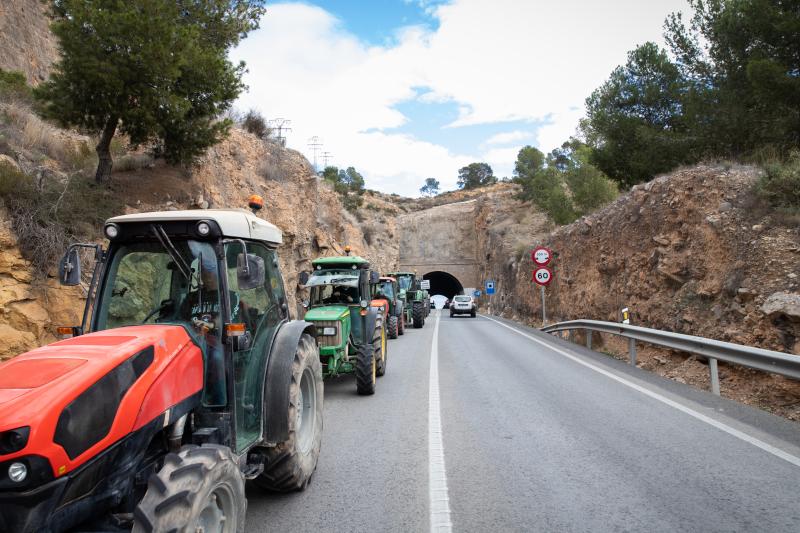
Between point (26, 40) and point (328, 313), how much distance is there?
73.2 ft

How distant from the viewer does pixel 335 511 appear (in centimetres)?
424

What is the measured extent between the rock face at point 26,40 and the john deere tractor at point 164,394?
869 inches

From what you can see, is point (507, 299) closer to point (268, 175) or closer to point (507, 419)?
point (268, 175)

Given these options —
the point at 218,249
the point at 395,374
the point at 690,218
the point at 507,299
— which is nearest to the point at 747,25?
the point at 690,218

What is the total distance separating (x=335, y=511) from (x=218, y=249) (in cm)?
230

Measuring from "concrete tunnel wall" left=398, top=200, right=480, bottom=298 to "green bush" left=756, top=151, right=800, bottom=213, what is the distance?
60555mm

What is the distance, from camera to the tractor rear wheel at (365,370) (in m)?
8.75

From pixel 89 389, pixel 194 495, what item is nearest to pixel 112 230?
pixel 89 389

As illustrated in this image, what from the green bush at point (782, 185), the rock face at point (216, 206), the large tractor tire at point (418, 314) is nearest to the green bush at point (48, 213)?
the rock face at point (216, 206)

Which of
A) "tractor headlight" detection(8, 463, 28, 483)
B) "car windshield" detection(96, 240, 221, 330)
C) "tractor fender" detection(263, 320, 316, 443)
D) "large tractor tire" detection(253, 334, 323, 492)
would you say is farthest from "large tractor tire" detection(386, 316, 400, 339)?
"tractor headlight" detection(8, 463, 28, 483)

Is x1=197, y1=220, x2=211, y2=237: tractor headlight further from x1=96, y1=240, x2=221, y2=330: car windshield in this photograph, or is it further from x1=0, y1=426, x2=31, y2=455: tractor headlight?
x1=0, y1=426, x2=31, y2=455: tractor headlight

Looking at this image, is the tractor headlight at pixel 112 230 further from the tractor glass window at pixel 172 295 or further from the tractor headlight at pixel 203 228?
the tractor headlight at pixel 203 228

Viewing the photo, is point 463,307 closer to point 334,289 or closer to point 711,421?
point 334,289

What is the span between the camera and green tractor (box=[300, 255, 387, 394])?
28.9 feet
